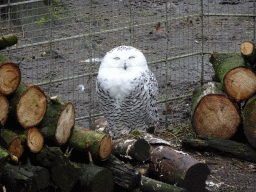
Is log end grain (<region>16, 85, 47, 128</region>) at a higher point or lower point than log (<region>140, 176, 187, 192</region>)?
higher

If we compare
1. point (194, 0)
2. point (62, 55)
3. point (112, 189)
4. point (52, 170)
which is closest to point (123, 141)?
point (112, 189)

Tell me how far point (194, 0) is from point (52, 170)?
23.8 ft

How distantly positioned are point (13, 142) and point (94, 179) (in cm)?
68

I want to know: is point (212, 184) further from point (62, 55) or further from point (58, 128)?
point (62, 55)

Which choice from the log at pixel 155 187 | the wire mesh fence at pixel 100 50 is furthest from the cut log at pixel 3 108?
the wire mesh fence at pixel 100 50

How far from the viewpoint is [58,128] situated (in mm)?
3080

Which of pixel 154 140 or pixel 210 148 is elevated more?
pixel 154 140

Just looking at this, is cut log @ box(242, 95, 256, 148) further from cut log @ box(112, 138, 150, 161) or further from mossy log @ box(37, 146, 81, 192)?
mossy log @ box(37, 146, 81, 192)

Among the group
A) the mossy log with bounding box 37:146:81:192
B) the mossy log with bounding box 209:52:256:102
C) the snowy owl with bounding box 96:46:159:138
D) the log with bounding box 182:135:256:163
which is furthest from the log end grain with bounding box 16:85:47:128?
the mossy log with bounding box 209:52:256:102

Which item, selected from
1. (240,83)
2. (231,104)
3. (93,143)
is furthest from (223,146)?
(93,143)

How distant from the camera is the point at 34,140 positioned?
2959 millimetres

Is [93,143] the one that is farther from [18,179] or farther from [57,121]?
[18,179]

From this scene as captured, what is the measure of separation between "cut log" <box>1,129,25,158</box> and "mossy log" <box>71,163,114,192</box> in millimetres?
468

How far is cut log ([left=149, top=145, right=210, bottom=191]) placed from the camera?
3.44 metres
